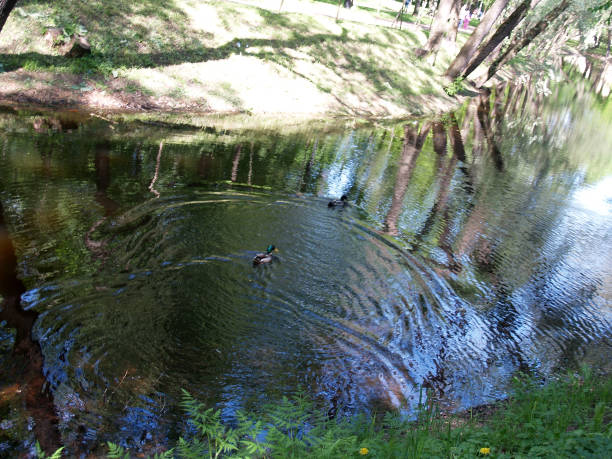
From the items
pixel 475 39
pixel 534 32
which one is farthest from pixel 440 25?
pixel 534 32

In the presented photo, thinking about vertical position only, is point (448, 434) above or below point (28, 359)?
above

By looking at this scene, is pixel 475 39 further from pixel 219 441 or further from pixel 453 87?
pixel 219 441

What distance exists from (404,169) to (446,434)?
13.3m

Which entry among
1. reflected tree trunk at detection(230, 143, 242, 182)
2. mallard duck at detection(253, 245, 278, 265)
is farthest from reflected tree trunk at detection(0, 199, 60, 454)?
reflected tree trunk at detection(230, 143, 242, 182)

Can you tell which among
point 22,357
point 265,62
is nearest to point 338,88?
point 265,62

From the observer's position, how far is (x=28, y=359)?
6297 mm

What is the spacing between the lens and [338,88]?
2545 centimetres

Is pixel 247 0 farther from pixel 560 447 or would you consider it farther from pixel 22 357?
pixel 560 447

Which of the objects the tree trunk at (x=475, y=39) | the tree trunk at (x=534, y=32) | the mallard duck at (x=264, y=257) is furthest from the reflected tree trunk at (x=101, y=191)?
the tree trunk at (x=534, y=32)

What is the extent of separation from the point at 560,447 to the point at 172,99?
18.1 m

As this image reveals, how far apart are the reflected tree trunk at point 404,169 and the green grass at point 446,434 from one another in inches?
251

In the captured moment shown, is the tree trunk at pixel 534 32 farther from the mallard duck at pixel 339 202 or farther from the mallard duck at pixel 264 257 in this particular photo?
the mallard duck at pixel 264 257

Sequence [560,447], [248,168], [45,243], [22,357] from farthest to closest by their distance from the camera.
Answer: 1. [248,168]
2. [45,243]
3. [22,357]
4. [560,447]

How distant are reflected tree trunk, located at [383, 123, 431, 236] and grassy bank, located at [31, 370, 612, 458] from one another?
20.9 feet
